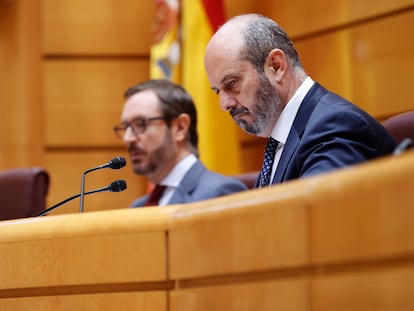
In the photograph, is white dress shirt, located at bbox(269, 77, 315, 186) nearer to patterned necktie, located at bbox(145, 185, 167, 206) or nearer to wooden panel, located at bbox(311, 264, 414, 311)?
wooden panel, located at bbox(311, 264, 414, 311)

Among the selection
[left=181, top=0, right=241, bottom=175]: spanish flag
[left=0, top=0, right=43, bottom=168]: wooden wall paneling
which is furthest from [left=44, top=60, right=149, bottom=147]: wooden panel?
[left=181, top=0, right=241, bottom=175]: spanish flag

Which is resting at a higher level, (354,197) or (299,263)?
(354,197)

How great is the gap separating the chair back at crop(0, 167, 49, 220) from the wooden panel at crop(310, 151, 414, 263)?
8.67 ft

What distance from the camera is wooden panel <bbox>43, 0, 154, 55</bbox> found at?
18.5 feet

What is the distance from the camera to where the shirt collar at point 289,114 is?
2.60 meters

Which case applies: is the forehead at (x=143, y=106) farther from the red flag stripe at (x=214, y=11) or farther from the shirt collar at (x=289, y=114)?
the shirt collar at (x=289, y=114)

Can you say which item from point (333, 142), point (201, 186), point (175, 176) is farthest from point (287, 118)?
point (175, 176)

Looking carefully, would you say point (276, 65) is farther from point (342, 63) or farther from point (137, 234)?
point (342, 63)

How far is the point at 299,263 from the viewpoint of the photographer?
56.4 inches

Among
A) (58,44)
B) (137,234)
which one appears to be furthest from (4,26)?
(137,234)

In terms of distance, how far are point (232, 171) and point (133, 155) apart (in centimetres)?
80

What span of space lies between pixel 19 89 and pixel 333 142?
3.69 m

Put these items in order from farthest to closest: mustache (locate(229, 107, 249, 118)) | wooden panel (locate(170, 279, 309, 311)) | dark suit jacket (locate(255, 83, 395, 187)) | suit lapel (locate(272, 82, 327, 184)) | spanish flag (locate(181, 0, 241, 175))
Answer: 1. spanish flag (locate(181, 0, 241, 175))
2. mustache (locate(229, 107, 249, 118))
3. suit lapel (locate(272, 82, 327, 184))
4. dark suit jacket (locate(255, 83, 395, 187))
5. wooden panel (locate(170, 279, 309, 311))

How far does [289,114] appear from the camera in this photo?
2609mm
